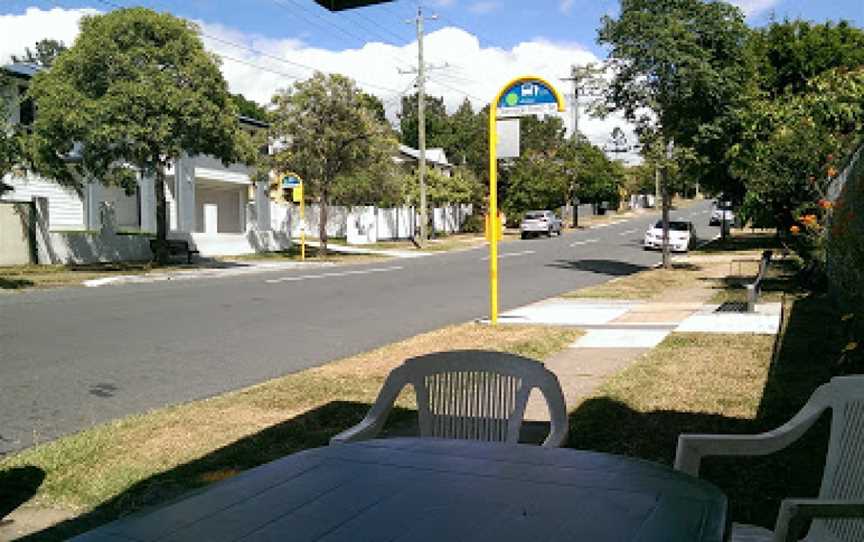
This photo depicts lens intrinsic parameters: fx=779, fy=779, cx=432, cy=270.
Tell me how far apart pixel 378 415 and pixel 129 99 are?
20.6 meters

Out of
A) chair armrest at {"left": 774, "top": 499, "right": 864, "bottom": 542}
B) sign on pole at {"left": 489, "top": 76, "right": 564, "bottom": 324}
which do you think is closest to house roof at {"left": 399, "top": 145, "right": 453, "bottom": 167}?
sign on pole at {"left": 489, "top": 76, "right": 564, "bottom": 324}

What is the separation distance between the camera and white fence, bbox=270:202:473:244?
42.1 m

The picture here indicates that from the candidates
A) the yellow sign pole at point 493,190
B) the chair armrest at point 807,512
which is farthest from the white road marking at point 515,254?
the chair armrest at point 807,512

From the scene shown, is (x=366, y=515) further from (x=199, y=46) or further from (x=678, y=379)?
(x=199, y=46)

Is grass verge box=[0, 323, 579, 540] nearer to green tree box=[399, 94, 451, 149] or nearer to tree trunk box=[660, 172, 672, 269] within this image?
tree trunk box=[660, 172, 672, 269]

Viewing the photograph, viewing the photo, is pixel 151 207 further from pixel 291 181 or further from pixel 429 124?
pixel 429 124

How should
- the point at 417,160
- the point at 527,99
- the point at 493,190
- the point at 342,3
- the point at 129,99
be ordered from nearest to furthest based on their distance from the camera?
the point at 342,3 → the point at 527,99 → the point at 493,190 → the point at 129,99 → the point at 417,160

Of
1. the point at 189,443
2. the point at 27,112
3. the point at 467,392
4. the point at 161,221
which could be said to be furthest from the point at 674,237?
the point at 467,392

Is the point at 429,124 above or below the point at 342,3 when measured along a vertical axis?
above

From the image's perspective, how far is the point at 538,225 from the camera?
45.1 metres

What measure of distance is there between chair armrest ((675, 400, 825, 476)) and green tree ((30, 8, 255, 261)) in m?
21.1

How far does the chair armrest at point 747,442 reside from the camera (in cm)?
293

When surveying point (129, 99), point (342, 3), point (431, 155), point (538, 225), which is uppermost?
point (431, 155)

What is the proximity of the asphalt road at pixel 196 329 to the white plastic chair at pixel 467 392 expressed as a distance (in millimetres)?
3593
